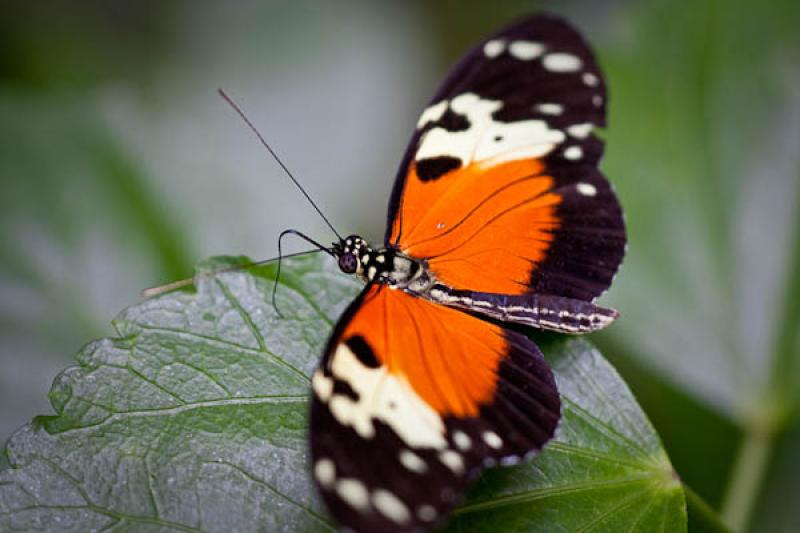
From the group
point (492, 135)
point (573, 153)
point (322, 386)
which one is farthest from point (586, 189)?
point (322, 386)

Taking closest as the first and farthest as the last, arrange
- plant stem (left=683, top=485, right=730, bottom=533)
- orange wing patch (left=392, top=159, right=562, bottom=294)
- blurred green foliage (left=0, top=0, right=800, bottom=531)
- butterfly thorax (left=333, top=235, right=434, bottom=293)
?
plant stem (left=683, top=485, right=730, bottom=533), butterfly thorax (left=333, top=235, right=434, bottom=293), orange wing patch (left=392, top=159, right=562, bottom=294), blurred green foliage (left=0, top=0, right=800, bottom=531)

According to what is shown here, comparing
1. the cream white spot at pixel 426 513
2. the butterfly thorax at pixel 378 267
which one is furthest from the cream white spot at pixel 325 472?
the butterfly thorax at pixel 378 267

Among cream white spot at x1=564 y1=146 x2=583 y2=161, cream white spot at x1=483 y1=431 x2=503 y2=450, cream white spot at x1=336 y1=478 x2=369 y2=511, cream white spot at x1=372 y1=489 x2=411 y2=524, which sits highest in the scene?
cream white spot at x1=564 y1=146 x2=583 y2=161

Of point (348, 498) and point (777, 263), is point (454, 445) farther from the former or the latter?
point (777, 263)

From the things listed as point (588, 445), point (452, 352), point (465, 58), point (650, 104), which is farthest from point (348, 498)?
point (650, 104)

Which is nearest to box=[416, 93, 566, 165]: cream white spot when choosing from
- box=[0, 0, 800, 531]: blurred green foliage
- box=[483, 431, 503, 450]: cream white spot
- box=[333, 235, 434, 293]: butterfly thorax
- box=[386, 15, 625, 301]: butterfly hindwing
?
box=[386, 15, 625, 301]: butterfly hindwing

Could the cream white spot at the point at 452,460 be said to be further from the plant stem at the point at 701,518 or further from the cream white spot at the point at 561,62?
the cream white spot at the point at 561,62

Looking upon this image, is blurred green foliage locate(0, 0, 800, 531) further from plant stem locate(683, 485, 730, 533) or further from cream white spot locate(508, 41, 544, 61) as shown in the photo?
cream white spot locate(508, 41, 544, 61)

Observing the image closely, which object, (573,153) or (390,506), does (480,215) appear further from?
(390,506)
